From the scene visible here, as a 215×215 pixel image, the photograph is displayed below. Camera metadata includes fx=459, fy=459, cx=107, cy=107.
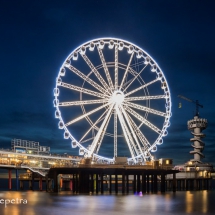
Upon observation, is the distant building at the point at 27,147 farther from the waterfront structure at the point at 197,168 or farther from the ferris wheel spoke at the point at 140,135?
the ferris wheel spoke at the point at 140,135

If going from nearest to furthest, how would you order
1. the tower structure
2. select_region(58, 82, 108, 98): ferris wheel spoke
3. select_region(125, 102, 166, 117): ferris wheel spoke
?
select_region(58, 82, 108, 98): ferris wheel spoke, select_region(125, 102, 166, 117): ferris wheel spoke, the tower structure

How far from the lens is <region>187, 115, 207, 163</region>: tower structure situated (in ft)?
311

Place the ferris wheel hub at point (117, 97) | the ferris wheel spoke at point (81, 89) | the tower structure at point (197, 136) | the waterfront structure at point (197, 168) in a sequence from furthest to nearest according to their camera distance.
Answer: the tower structure at point (197, 136) < the waterfront structure at point (197, 168) < the ferris wheel spoke at point (81, 89) < the ferris wheel hub at point (117, 97)

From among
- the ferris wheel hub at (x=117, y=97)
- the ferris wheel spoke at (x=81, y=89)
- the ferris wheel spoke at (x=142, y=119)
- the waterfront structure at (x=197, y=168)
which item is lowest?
the waterfront structure at (x=197, y=168)

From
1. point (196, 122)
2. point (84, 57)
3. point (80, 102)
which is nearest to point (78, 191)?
point (80, 102)

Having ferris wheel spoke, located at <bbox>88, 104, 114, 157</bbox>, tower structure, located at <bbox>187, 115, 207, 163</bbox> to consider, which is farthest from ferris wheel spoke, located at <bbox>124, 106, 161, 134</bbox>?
tower structure, located at <bbox>187, 115, 207, 163</bbox>

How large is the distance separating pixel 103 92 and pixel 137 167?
1088 cm

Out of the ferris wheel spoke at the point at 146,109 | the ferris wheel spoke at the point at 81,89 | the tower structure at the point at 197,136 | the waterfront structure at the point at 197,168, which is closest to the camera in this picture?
the ferris wheel spoke at the point at 81,89

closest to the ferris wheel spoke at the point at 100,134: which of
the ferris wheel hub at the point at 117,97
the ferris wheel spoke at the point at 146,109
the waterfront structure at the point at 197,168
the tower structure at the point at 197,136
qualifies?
the ferris wheel hub at the point at 117,97

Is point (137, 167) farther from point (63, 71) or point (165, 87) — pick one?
point (63, 71)

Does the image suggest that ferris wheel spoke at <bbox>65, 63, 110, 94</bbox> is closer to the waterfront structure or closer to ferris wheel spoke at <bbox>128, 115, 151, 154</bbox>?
ferris wheel spoke at <bbox>128, 115, 151, 154</bbox>

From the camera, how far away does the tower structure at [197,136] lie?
3735 inches

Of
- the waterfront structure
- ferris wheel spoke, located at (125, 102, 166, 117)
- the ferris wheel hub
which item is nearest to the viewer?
the ferris wheel hub

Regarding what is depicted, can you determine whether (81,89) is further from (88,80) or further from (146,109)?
(146,109)
